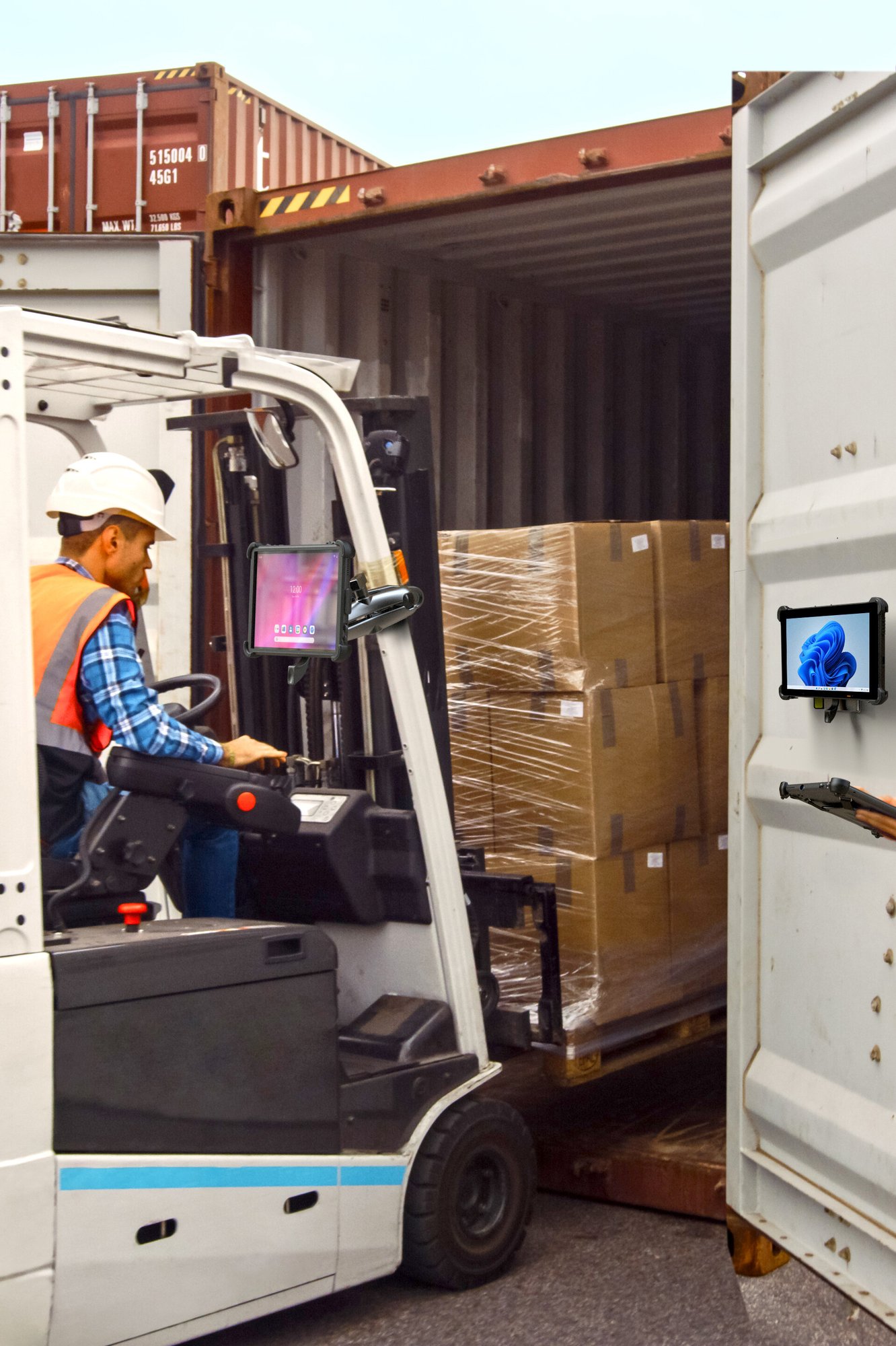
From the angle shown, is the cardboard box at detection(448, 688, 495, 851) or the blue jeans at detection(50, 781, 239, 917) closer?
the blue jeans at detection(50, 781, 239, 917)

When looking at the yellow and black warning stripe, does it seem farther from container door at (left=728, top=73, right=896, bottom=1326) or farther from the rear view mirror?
container door at (left=728, top=73, right=896, bottom=1326)

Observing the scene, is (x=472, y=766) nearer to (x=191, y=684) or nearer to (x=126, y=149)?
(x=191, y=684)

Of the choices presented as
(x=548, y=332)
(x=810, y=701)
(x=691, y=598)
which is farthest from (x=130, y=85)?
(x=810, y=701)

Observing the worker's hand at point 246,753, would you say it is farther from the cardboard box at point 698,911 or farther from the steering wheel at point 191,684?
the cardboard box at point 698,911

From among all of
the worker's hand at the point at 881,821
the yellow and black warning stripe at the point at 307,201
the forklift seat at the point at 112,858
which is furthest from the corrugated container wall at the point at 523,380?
the worker's hand at the point at 881,821

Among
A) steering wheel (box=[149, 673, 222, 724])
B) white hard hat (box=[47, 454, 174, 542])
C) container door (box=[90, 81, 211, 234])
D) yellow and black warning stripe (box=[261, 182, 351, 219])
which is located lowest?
steering wheel (box=[149, 673, 222, 724])

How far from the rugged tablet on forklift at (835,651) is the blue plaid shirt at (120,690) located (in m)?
1.18

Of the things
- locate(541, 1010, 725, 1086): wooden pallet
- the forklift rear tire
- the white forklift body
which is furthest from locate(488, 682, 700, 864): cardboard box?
the forklift rear tire

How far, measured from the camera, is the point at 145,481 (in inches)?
118

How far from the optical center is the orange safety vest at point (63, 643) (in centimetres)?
276

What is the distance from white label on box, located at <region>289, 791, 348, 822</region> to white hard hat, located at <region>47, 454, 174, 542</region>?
2.48 feet

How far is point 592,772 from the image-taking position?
391 cm

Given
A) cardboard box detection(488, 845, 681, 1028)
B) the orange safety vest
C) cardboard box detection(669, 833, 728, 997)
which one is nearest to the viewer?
the orange safety vest

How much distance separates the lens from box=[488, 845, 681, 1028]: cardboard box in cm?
388
